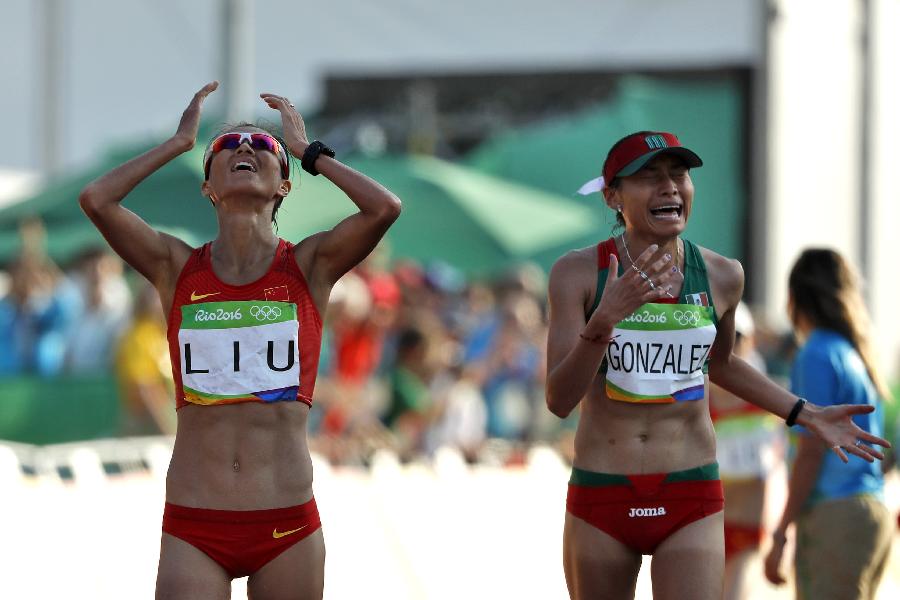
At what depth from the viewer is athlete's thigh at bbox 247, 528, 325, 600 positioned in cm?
512

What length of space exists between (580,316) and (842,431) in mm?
957

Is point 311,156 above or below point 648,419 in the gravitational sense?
above

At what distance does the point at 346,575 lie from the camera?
905 centimetres

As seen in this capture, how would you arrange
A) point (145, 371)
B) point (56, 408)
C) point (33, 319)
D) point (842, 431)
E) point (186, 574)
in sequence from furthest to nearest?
point (33, 319), point (56, 408), point (145, 371), point (842, 431), point (186, 574)

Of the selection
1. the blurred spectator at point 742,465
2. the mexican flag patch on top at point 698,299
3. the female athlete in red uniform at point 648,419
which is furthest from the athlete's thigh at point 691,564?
the blurred spectator at point 742,465

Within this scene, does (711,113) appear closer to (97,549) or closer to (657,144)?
(97,549)

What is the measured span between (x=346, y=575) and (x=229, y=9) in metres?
6.93

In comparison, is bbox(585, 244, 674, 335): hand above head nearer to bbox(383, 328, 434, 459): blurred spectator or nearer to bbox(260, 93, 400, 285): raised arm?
bbox(260, 93, 400, 285): raised arm

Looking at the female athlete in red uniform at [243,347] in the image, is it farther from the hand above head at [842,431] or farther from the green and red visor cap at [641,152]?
the hand above head at [842,431]

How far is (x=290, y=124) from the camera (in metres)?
5.34

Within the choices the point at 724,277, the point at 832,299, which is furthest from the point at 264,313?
the point at 832,299

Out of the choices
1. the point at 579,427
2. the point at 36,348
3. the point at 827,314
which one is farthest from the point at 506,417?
the point at 579,427

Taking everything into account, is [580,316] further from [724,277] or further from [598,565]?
[598,565]

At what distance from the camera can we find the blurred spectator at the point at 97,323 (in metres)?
12.9
